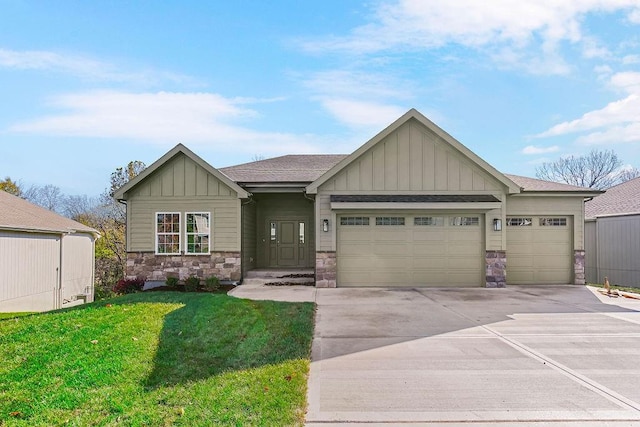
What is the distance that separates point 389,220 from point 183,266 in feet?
22.4

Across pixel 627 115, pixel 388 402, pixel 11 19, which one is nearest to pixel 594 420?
pixel 388 402

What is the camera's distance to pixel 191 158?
13742mm

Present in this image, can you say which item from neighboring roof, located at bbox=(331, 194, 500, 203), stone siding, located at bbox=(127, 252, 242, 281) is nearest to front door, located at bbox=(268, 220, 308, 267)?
stone siding, located at bbox=(127, 252, 242, 281)

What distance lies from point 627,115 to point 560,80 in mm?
12977

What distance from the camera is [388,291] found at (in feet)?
41.2

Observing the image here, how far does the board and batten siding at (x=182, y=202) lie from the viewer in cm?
1380

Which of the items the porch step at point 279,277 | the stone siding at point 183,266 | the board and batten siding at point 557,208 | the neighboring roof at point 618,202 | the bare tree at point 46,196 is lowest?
the porch step at point 279,277

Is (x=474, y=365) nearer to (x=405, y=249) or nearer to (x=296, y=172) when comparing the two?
(x=405, y=249)

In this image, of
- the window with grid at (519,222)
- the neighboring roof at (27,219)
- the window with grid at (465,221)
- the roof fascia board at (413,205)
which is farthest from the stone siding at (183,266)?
the window with grid at (519,222)

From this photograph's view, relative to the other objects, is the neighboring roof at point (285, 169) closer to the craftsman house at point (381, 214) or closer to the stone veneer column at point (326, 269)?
the craftsman house at point (381, 214)

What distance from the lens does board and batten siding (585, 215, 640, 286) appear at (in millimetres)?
17062

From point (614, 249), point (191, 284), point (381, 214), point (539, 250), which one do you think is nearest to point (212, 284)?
point (191, 284)

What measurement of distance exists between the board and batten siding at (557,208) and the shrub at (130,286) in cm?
1230

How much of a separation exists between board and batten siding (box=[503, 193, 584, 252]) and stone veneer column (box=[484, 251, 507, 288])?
1639 mm
